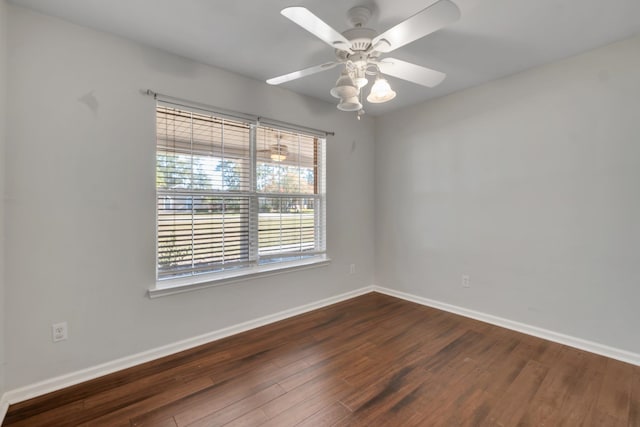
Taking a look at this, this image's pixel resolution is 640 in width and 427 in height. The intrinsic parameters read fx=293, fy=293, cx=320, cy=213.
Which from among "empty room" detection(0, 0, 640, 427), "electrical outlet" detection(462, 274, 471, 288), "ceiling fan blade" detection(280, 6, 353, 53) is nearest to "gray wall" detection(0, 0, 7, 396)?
"empty room" detection(0, 0, 640, 427)

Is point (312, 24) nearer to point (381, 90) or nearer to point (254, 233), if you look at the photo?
point (381, 90)

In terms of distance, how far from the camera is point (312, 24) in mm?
1365

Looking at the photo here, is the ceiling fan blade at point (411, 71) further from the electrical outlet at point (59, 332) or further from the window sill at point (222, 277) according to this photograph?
the electrical outlet at point (59, 332)

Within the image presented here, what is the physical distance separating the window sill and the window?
23 mm

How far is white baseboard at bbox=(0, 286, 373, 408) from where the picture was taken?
5.99ft

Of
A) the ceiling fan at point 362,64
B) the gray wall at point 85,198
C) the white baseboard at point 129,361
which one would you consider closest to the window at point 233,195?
the gray wall at point 85,198

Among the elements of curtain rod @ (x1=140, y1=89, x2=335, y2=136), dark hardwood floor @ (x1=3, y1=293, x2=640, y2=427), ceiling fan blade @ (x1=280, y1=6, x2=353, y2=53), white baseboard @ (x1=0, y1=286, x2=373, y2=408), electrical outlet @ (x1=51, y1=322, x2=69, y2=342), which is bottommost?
dark hardwood floor @ (x1=3, y1=293, x2=640, y2=427)

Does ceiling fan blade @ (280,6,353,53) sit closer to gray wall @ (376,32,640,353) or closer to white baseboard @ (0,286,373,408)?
gray wall @ (376,32,640,353)

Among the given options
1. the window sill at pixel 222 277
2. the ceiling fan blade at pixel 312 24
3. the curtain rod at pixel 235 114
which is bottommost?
the window sill at pixel 222 277

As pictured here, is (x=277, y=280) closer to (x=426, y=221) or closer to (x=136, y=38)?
(x=426, y=221)

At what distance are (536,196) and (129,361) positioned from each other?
3.67 m

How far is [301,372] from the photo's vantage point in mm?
2117

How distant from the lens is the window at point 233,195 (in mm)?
2430

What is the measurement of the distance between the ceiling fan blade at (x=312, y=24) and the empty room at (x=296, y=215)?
0.01 meters
